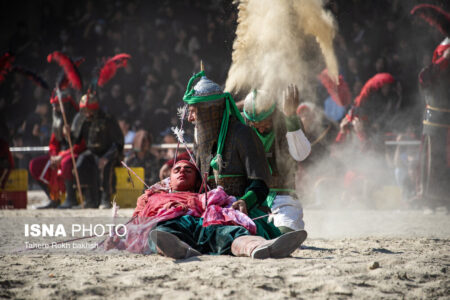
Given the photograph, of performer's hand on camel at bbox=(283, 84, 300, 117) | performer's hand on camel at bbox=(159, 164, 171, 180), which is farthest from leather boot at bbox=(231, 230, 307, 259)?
performer's hand on camel at bbox=(159, 164, 171, 180)

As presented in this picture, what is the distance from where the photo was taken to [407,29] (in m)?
10.0

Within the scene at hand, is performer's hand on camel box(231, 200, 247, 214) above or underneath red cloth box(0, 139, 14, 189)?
underneath

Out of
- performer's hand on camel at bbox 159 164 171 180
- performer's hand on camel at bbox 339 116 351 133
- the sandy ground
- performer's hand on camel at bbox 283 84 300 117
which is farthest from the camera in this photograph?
performer's hand on camel at bbox 339 116 351 133

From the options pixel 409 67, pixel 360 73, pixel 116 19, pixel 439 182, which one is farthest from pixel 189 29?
pixel 439 182

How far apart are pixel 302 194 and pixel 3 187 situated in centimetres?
507

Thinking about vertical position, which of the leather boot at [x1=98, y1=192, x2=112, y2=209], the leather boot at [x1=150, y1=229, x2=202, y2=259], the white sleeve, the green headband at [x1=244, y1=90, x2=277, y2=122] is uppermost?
the green headband at [x1=244, y1=90, x2=277, y2=122]

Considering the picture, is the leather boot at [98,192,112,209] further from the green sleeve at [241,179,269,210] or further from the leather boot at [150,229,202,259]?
the leather boot at [150,229,202,259]

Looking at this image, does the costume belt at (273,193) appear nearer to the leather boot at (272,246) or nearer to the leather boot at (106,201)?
the leather boot at (272,246)

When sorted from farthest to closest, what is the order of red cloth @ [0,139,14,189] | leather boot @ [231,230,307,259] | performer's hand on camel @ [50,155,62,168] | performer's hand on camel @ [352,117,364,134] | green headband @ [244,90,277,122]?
performer's hand on camel @ [50,155,62,168]
red cloth @ [0,139,14,189]
performer's hand on camel @ [352,117,364,134]
green headband @ [244,90,277,122]
leather boot @ [231,230,307,259]

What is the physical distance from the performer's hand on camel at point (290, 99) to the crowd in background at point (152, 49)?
482 centimetres

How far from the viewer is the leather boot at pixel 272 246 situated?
3.40 metres

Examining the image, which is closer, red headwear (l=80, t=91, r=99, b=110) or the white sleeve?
the white sleeve

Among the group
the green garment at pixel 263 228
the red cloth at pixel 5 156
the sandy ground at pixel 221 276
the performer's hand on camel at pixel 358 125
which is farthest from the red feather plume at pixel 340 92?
the red cloth at pixel 5 156

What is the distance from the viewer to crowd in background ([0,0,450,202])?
33.0 feet
